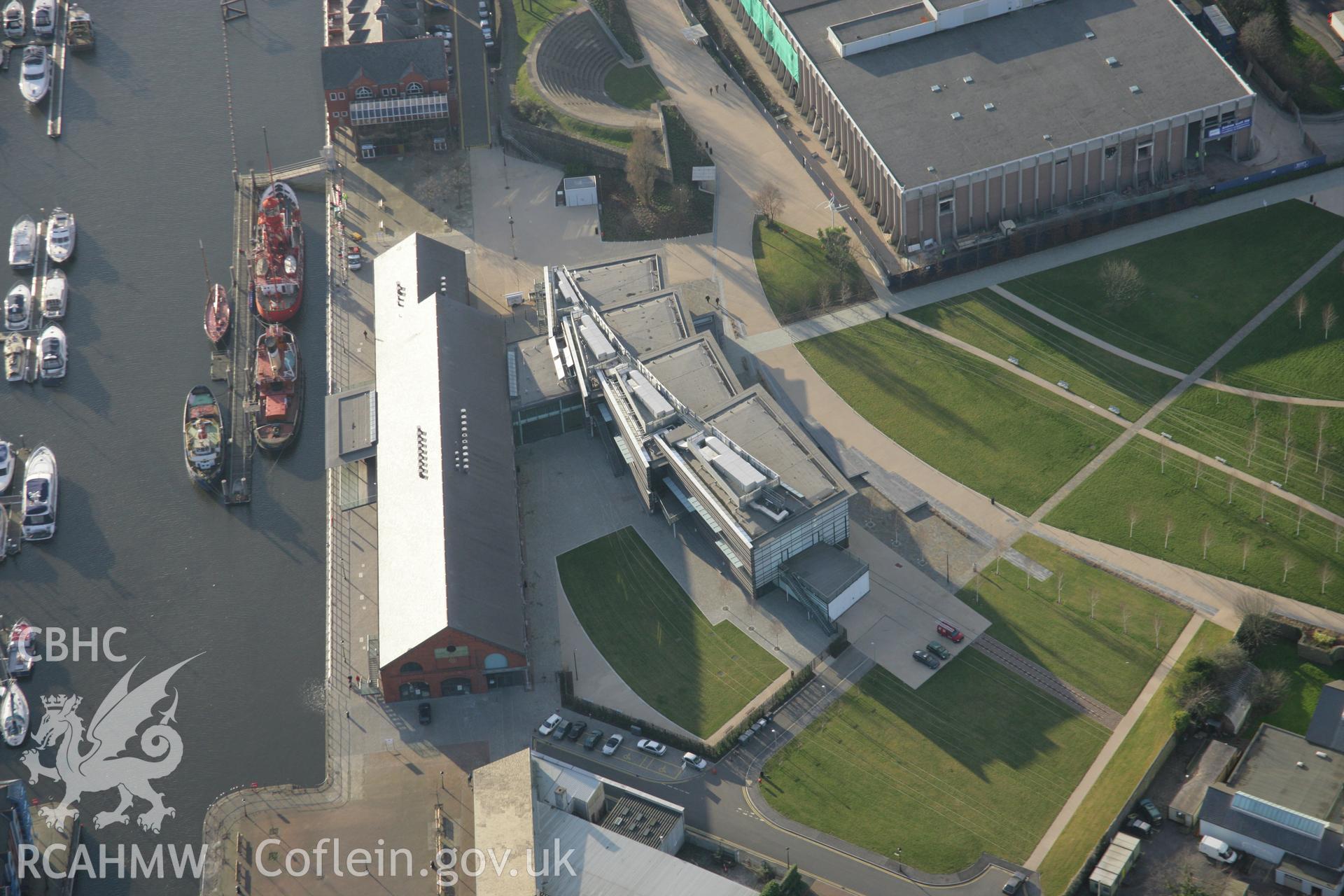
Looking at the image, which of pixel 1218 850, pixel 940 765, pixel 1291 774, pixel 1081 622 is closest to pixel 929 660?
pixel 940 765

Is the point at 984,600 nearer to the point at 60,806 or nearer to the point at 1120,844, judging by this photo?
the point at 1120,844

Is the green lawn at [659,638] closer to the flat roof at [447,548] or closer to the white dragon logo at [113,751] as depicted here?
the flat roof at [447,548]

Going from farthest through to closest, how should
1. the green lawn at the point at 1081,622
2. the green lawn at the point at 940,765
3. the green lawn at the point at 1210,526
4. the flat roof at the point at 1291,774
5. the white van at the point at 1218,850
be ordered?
1. the green lawn at the point at 1210,526
2. the green lawn at the point at 1081,622
3. the green lawn at the point at 940,765
4. the flat roof at the point at 1291,774
5. the white van at the point at 1218,850

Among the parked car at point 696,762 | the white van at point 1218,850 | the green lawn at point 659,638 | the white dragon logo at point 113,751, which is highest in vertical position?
the green lawn at point 659,638

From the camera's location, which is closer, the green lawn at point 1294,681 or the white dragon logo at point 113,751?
the green lawn at point 1294,681

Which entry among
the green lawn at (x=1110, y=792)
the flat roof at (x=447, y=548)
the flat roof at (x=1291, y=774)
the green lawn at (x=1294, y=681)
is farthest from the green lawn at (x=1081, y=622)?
the flat roof at (x=447, y=548)

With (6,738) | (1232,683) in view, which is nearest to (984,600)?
(1232,683)
